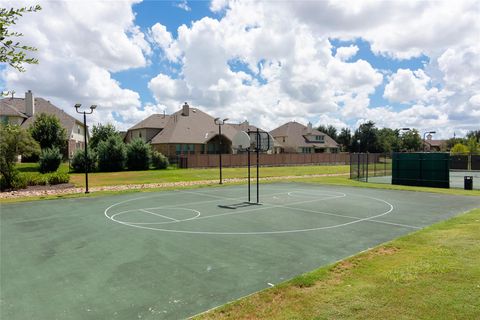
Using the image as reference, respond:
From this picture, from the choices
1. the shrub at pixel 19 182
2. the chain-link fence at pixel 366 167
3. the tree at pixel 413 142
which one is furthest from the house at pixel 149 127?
the tree at pixel 413 142

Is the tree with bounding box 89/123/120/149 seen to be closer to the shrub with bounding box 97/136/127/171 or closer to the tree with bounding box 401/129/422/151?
the shrub with bounding box 97/136/127/171

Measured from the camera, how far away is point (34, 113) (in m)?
51.4

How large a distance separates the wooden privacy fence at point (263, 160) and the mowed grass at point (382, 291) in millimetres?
35643

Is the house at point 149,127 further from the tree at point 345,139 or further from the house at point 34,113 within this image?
the tree at point 345,139

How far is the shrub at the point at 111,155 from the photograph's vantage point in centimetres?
3900

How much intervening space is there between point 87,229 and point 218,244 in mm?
4808

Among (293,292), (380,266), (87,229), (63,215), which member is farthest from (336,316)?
(63,215)

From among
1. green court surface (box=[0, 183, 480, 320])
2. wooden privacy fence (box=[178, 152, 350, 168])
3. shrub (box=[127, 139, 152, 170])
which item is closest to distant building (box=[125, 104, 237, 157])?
wooden privacy fence (box=[178, 152, 350, 168])

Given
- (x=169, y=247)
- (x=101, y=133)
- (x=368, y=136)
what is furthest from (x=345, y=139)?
(x=169, y=247)

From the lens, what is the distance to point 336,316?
5066 millimetres

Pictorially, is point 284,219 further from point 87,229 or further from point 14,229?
point 14,229

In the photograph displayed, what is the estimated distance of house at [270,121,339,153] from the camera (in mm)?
71812

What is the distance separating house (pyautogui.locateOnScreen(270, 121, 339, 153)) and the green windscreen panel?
41.7 meters

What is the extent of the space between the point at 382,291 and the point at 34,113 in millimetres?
56221
